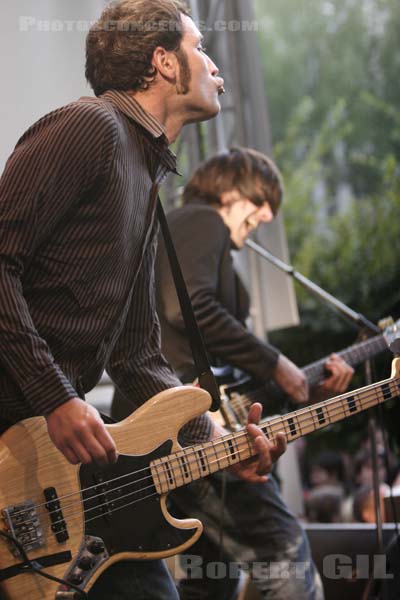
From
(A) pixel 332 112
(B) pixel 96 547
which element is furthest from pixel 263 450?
(A) pixel 332 112

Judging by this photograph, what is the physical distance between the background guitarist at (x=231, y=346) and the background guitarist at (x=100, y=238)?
21.1 inches

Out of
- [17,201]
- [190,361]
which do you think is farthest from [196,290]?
[17,201]

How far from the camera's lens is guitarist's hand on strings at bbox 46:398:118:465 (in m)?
1.58

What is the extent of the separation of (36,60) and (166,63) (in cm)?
64

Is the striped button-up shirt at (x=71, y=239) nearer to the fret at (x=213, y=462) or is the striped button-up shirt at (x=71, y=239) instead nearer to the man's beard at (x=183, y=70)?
the man's beard at (x=183, y=70)

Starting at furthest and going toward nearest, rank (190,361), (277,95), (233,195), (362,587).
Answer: (277,95), (362,587), (233,195), (190,361)

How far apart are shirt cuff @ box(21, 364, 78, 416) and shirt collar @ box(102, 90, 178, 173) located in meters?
0.72

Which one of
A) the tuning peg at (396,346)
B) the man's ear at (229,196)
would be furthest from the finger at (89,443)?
the man's ear at (229,196)

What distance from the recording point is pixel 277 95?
15938mm

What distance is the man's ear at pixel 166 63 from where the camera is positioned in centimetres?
208

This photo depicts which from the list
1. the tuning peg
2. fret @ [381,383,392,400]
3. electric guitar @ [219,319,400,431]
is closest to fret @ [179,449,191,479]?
fret @ [381,383,392,400]

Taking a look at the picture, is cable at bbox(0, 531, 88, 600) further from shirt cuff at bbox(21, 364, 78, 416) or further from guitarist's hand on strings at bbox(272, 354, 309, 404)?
guitarist's hand on strings at bbox(272, 354, 309, 404)

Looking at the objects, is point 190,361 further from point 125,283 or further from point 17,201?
point 17,201

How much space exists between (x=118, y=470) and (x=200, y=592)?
141cm
